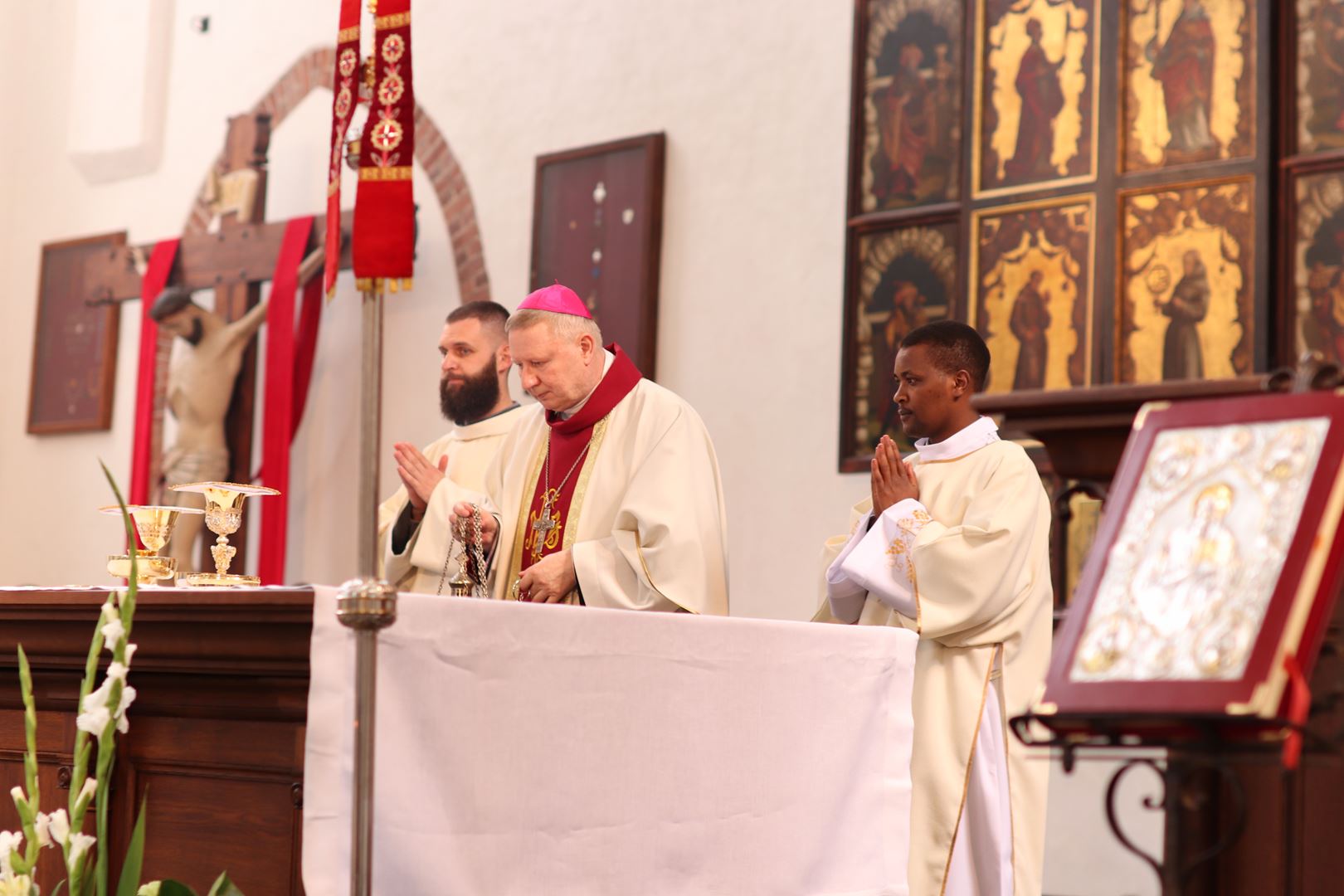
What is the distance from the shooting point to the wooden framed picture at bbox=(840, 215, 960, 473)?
677 cm

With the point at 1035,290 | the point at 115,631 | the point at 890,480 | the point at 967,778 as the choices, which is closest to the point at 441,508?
the point at 890,480

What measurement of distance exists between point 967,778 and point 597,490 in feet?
3.89

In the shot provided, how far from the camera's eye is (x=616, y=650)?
3.13 meters

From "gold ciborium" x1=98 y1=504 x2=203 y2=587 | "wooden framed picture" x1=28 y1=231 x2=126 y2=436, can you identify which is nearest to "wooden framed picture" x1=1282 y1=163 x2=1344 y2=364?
"gold ciborium" x1=98 y1=504 x2=203 y2=587

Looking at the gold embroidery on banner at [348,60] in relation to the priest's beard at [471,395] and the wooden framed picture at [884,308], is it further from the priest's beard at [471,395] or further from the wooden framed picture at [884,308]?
the wooden framed picture at [884,308]

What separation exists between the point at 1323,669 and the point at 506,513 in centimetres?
285

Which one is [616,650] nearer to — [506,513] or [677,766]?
[677,766]

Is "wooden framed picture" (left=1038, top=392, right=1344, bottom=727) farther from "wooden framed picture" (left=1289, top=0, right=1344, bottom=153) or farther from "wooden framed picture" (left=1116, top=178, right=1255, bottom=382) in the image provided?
"wooden framed picture" (left=1289, top=0, right=1344, bottom=153)

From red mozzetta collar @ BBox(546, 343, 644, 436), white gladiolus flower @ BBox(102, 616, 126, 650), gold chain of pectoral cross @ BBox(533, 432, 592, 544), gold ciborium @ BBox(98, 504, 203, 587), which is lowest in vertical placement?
white gladiolus flower @ BBox(102, 616, 126, 650)

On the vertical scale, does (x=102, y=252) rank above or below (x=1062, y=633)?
above

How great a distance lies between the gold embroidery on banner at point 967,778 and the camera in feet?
13.8

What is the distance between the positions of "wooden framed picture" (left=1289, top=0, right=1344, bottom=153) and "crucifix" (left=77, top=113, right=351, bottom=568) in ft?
16.7

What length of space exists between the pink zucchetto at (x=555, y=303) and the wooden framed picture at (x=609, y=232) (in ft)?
9.81

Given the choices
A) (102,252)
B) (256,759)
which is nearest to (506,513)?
(256,759)
